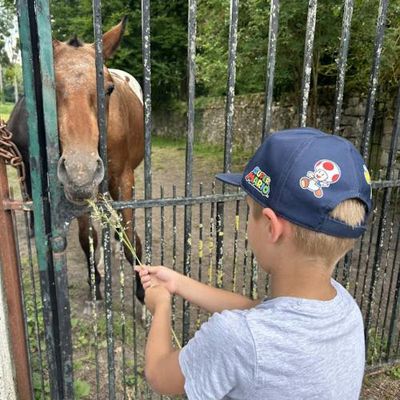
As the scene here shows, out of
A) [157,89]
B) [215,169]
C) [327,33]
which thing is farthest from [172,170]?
[157,89]

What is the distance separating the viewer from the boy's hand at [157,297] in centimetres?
147

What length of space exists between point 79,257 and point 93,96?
10.6 ft

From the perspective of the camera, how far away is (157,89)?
19156mm

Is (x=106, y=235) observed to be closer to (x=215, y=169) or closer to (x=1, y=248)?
(x=1, y=248)

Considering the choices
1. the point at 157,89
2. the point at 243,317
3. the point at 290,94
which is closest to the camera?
the point at 243,317

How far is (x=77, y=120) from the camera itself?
84.4 inches

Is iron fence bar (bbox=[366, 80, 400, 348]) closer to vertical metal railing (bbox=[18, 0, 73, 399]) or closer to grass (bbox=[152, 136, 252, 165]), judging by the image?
vertical metal railing (bbox=[18, 0, 73, 399])

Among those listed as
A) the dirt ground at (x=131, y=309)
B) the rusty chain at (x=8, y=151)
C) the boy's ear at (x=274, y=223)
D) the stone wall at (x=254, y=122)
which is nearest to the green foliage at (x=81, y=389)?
the dirt ground at (x=131, y=309)

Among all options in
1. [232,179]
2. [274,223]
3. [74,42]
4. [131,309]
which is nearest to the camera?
[274,223]

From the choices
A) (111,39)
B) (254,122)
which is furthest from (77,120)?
(254,122)

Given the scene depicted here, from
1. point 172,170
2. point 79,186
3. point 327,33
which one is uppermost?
point 327,33

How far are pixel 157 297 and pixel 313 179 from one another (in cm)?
74

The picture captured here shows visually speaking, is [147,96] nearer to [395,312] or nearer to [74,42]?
[74,42]

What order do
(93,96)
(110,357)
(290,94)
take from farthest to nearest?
(290,94) < (93,96) < (110,357)
